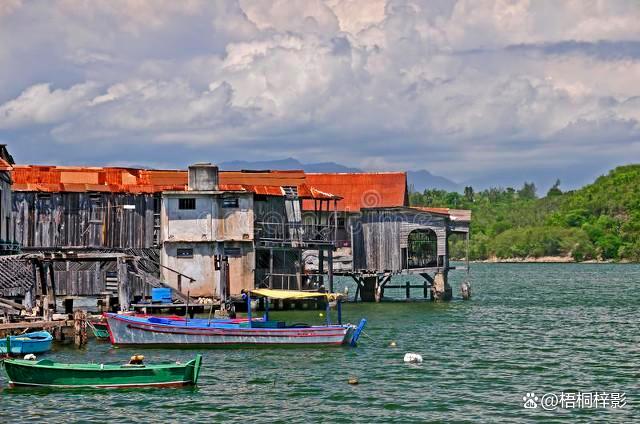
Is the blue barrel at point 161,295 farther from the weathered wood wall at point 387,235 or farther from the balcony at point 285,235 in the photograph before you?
the weathered wood wall at point 387,235

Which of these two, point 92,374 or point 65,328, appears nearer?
point 92,374

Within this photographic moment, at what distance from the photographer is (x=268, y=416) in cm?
3541

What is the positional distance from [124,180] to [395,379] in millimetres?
37246

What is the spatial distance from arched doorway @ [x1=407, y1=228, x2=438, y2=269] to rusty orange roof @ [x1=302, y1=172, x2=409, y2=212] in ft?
31.7

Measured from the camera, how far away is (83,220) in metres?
68.9

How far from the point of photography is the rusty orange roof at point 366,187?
93.5m

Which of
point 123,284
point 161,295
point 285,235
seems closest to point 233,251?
point 285,235

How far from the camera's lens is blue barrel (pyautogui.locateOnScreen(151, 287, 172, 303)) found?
61.7 meters

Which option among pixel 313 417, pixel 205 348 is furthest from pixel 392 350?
pixel 313 417

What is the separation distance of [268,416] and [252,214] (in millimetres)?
34215

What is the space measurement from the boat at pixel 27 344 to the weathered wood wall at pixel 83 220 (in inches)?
882

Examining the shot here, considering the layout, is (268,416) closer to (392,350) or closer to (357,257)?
(392,350)

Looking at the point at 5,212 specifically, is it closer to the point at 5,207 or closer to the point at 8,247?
the point at 5,207

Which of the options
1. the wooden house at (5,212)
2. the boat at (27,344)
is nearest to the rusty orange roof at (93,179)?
the wooden house at (5,212)
